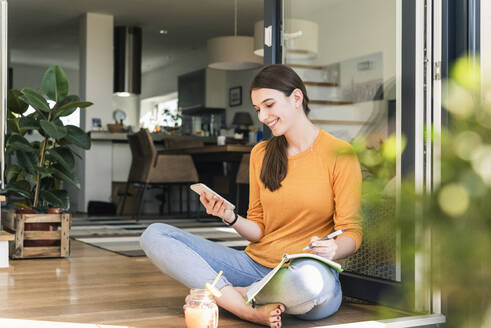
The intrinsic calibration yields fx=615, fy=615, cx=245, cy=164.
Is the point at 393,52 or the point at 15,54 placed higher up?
the point at 15,54

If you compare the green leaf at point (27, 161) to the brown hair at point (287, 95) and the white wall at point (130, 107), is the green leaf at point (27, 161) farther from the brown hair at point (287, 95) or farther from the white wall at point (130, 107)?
the white wall at point (130, 107)

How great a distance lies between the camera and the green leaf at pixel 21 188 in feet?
11.4

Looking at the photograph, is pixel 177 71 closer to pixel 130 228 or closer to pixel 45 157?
pixel 130 228

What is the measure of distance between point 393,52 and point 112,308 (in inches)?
49.3

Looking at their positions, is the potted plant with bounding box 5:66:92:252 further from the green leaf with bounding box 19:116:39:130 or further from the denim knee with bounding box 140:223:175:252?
the denim knee with bounding box 140:223:175:252

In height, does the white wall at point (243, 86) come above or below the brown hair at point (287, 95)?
above

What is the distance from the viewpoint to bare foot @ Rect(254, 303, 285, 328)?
1.66 metres

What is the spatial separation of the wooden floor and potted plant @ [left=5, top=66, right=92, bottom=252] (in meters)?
0.41

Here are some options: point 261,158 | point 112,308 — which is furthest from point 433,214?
point 112,308

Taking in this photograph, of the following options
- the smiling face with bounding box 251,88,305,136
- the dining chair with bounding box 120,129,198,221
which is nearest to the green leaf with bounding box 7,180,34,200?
the smiling face with bounding box 251,88,305,136

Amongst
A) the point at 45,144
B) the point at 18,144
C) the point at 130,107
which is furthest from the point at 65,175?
the point at 130,107

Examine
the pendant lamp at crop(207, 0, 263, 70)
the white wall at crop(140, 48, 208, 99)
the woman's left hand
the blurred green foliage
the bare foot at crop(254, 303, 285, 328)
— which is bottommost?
the bare foot at crop(254, 303, 285, 328)

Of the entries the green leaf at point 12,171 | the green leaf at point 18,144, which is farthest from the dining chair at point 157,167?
the green leaf at point 18,144

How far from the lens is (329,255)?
167cm
